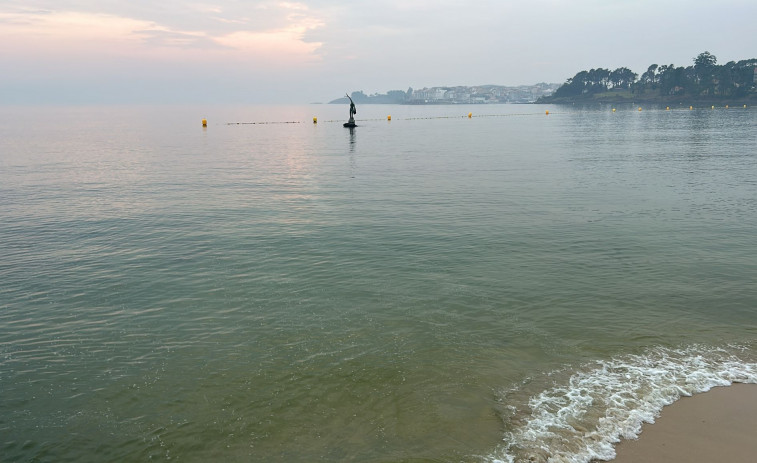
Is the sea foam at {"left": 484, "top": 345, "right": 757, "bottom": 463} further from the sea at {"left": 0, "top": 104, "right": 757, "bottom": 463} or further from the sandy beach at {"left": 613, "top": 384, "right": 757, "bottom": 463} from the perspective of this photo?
the sandy beach at {"left": 613, "top": 384, "right": 757, "bottom": 463}

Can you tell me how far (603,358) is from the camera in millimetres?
13516

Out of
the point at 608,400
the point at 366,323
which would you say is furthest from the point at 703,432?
the point at 366,323

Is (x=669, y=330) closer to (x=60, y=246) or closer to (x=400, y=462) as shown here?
(x=400, y=462)

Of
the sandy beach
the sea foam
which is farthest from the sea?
the sandy beach

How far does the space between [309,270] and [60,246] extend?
13206 mm

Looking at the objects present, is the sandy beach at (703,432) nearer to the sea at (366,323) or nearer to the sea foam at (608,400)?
the sea foam at (608,400)

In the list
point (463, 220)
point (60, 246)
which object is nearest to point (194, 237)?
point (60, 246)

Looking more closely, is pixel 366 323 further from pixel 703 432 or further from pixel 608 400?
pixel 703 432

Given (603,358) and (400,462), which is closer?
(400,462)

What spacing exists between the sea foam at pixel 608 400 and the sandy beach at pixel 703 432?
24cm

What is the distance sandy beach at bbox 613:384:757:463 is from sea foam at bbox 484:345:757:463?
0.24 meters

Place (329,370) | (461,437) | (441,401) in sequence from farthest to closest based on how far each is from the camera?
(329,370)
(441,401)
(461,437)

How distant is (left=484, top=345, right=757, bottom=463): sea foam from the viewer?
10.0 m

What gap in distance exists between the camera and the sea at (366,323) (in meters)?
10.7
